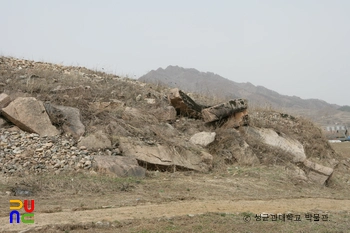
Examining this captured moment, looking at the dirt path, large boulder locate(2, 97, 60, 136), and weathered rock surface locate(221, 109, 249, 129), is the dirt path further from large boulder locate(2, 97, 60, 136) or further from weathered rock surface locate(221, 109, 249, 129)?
weathered rock surface locate(221, 109, 249, 129)

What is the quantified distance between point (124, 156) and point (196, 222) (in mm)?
4296

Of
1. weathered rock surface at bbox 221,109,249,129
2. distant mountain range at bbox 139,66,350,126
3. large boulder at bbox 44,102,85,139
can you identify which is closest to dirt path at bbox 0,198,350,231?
large boulder at bbox 44,102,85,139

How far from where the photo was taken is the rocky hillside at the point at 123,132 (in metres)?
8.83

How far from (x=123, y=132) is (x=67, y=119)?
5.14 feet

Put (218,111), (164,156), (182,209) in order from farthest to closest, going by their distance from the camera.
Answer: (218,111) → (164,156) → (182,209)

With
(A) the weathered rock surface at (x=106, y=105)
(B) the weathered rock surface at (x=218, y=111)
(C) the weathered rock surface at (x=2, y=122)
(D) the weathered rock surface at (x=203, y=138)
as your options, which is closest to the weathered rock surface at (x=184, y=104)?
(B) the weathered rock surface at (x=218, y=111)

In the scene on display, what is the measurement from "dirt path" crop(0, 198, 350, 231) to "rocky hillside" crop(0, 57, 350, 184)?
2350 mm

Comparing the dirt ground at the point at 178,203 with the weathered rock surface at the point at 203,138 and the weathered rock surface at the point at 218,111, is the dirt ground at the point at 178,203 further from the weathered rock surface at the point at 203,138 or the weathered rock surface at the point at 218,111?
the weathered rock surface at the point at 218,111

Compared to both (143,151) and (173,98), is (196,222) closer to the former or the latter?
(143,151)

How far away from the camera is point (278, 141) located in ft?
43.5

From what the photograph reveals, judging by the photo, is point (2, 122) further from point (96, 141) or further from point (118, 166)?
point (118, 166)

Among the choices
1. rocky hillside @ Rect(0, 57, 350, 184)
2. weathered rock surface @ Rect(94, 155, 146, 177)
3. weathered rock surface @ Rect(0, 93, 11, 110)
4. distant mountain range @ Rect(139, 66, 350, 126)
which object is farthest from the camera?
distant mountain range @ Rect(139, 66, 350, 126)

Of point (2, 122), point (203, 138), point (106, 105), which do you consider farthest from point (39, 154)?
point (203, 138)

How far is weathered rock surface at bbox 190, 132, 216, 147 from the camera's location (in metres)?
11.3
